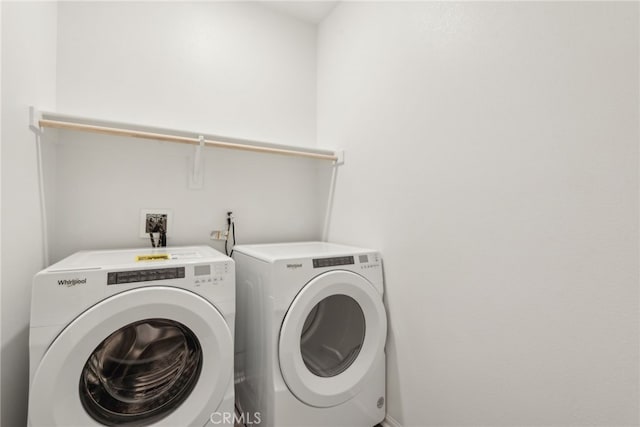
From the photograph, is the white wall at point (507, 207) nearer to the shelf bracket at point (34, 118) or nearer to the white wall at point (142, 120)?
the white wall at point (142, 120)

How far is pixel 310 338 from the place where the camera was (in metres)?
1.57

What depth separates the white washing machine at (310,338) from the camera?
1.20 metres

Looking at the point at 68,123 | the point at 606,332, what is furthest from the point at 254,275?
the point at 606,332

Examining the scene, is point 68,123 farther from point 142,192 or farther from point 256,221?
point 256,221

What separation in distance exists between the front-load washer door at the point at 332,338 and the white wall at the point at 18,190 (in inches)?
37.1

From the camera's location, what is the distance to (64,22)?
1.46 meters

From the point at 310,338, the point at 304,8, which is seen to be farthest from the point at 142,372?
the point at 304,8

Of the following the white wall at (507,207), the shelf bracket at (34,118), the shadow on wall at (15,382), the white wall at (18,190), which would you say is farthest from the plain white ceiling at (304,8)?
the shadow on wall at (15,382)

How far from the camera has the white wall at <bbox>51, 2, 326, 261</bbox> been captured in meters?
1.49

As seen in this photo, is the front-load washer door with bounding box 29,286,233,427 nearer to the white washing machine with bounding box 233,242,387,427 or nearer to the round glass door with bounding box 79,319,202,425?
the round glass door with bounding box 79,319,202,425

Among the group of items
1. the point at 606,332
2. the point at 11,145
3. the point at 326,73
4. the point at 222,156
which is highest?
the point at 326,73

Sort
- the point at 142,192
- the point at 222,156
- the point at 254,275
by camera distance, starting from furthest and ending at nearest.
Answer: the point at 222,156, the point at 142,192, the point at 254,275

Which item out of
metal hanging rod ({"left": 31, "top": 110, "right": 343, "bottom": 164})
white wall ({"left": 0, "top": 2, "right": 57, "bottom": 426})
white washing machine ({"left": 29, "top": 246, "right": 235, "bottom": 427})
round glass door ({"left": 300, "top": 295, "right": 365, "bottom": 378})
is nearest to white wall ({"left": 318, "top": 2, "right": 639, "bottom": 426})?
round glass door ({"left": 300, "top": 295, "right": 365, "bottom": 378})

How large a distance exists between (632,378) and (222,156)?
1.95 meters
